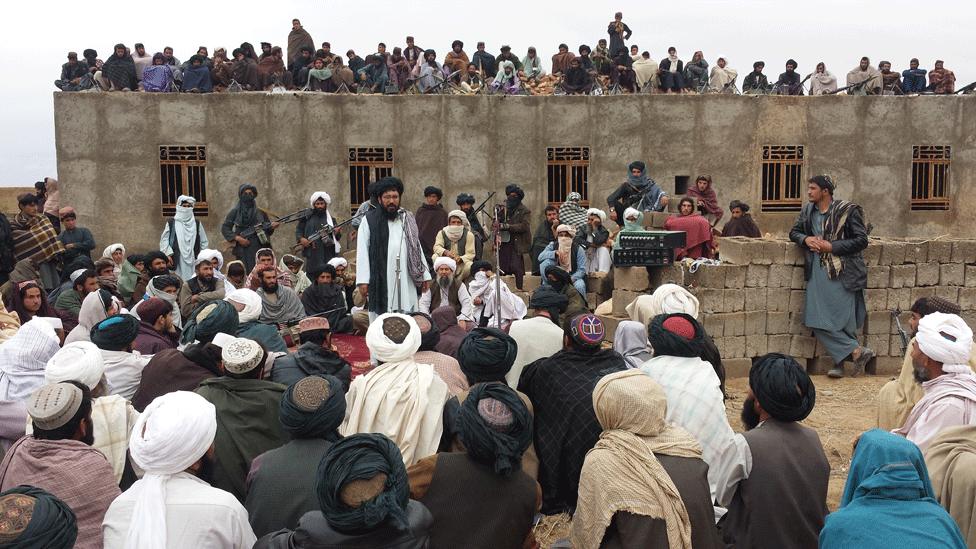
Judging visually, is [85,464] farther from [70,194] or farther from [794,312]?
[70,194]

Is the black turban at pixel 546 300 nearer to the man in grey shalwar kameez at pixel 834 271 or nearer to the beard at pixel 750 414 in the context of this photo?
the beard at pixel 750 414

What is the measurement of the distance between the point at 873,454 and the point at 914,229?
18.1 metres

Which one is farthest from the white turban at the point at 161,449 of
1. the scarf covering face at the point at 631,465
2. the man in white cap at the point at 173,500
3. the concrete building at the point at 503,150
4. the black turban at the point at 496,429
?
the concrete building at the point at 503,150

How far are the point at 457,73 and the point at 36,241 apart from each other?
9.47 meters

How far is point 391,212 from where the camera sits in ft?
27.5

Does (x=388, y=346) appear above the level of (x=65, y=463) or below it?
above

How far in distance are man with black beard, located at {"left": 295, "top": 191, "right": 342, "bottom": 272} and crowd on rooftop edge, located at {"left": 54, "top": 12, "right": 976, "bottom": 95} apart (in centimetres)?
533

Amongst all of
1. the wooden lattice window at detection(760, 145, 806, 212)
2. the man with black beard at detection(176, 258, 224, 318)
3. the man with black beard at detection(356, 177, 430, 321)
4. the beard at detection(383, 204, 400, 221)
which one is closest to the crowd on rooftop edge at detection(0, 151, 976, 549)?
the man with black beard at detection(356, 177, 430, 321)

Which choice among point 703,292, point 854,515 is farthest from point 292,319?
point 854,515

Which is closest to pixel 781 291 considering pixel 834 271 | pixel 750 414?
pixel 834 271

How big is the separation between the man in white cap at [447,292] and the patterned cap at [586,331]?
17.6 ft

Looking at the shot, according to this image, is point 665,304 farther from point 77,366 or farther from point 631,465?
point 77,366

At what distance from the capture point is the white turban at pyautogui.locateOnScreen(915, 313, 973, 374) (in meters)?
4.51

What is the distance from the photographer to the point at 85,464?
3.72 m
